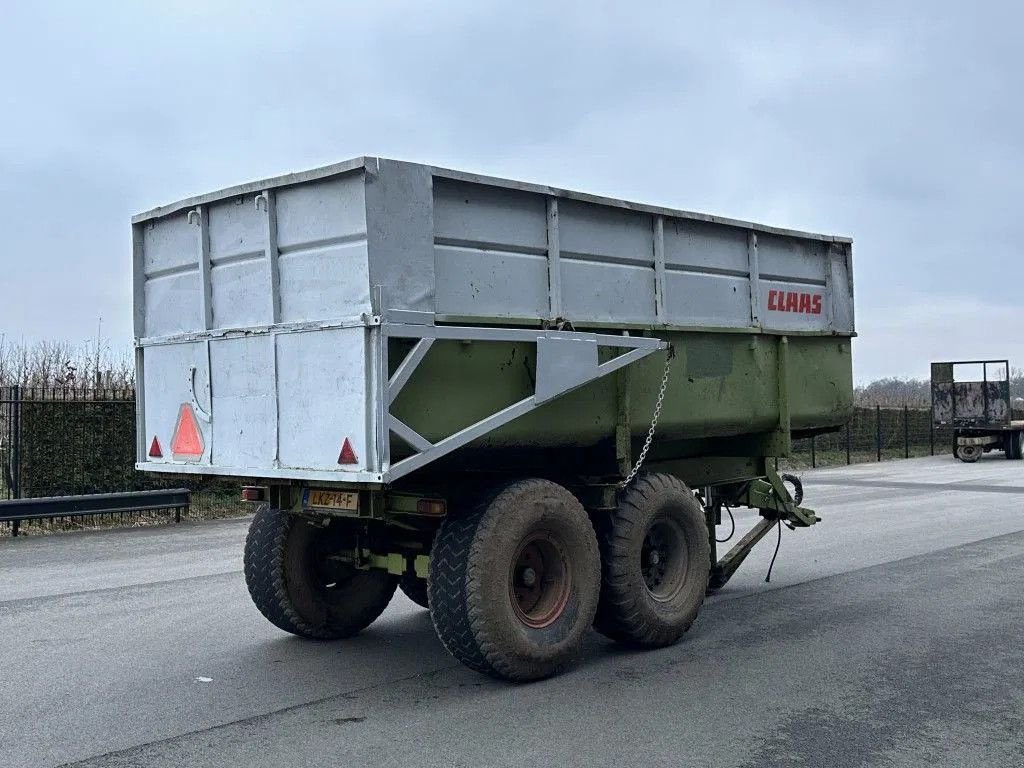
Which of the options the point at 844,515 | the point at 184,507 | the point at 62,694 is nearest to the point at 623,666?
the point at 62,694

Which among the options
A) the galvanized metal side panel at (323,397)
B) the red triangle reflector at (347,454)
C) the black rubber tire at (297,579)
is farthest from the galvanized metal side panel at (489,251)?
the black rubber tire at (297,579)

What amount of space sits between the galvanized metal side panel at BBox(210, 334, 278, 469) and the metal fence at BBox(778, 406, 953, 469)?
76.7 feet

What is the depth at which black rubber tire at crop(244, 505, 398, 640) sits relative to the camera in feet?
23.3

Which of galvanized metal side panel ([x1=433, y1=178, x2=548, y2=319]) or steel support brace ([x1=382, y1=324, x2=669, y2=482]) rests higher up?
galvanized metal side panel ([x1=433, y1=178, x2=548, y2=319])

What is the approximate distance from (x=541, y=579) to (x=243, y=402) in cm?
205

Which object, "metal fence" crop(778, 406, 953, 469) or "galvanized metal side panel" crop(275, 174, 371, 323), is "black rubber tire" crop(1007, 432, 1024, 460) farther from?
"galvanized metal side panel" crop(275, 174, 371, 323)

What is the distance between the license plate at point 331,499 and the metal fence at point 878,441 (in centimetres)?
2328

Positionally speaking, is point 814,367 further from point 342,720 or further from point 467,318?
point 342,720

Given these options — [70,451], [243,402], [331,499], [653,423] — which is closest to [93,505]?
[70,451]

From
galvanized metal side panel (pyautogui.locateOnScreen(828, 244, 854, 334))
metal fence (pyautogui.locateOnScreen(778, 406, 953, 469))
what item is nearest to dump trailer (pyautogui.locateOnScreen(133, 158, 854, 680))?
galvanized metal side panel (pyautogui.locateOnScreen(828, 244, 854, 334))

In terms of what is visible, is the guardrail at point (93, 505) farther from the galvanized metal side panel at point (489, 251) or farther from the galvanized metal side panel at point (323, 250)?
the galvanized metal side panel at point (489, 251)

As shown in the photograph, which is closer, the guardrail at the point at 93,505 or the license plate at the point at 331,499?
the license plate at the point at 331,499

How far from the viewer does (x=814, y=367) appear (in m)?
8.74

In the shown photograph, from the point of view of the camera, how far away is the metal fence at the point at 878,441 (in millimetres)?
29609
